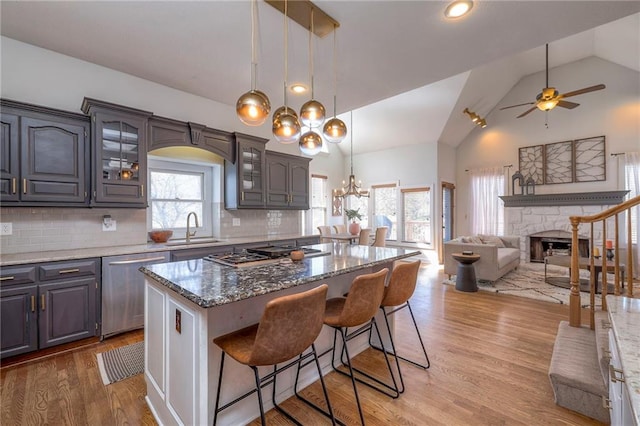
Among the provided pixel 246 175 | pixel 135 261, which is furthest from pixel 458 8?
pixel 135 261

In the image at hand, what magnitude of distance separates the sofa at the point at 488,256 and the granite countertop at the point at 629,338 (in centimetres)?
335

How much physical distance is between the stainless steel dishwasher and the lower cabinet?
77 millimetres

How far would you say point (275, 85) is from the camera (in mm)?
3627

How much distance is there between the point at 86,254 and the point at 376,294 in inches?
Result: 108

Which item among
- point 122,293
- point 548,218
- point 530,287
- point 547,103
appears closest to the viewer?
point 122,293

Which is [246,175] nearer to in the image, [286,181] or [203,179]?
[203,179]

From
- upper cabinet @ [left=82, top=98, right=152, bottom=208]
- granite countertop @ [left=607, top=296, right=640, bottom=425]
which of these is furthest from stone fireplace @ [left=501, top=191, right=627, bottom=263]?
upper cabinet @ [left=82, top=98, right=152, bottom=208]

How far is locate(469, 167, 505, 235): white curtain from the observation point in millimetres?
7355

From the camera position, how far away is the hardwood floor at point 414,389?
1.81 meters

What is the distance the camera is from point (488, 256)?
15.8 feet

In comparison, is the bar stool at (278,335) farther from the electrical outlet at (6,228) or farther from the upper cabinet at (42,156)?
the electrical outlet at (6,228)

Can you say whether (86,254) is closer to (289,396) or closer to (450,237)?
(289,396)

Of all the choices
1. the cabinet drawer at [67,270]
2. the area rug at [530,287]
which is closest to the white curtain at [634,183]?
the area rug at [530,287]

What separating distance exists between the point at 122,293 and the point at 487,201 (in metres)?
7.98
